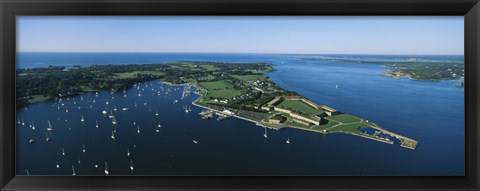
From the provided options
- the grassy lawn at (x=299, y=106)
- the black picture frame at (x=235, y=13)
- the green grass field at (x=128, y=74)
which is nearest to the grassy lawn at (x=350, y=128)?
the grassy lawn at (x=299, y=106)

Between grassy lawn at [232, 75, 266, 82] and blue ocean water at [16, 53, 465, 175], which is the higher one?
grassy lawn at [232, 75, 266, 82]

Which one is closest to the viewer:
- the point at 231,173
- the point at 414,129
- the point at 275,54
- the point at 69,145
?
the point at 231,173

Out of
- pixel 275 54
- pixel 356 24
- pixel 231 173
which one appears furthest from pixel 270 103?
pixel 356 24

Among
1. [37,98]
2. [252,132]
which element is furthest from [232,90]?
[37,98]

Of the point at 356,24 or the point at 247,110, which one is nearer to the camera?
the point at 356,24

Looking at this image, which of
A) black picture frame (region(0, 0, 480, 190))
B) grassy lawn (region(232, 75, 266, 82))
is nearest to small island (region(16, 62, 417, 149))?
grassy lawn (region(232, 75, 266, 82))

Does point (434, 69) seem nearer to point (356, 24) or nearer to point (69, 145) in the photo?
point (356, 24)

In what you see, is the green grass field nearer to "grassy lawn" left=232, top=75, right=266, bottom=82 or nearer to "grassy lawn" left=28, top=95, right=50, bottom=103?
"grassy lawn" left=28, top=95, right=50, bottom=103
